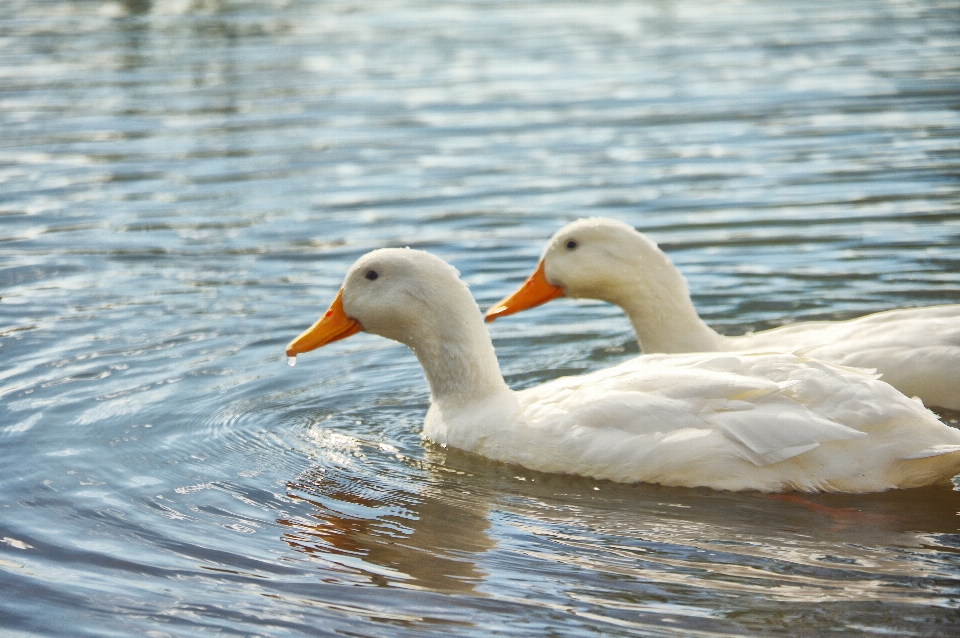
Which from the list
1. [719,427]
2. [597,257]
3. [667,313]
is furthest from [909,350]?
[597,257]

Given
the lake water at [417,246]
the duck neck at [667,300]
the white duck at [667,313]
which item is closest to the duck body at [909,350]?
the white duck at [667,313]

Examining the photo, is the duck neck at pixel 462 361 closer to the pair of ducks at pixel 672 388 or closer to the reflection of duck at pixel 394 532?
the pair of ducks at pixel 672 388

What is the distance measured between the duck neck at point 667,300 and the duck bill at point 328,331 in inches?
64.7

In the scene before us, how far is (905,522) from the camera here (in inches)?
232

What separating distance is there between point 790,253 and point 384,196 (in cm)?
407

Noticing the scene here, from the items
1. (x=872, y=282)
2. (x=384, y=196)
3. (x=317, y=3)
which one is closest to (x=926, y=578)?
(x=872, y=282)

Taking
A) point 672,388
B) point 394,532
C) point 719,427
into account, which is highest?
point 672,388

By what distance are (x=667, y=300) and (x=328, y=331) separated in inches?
79.3

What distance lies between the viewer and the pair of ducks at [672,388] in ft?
19.8

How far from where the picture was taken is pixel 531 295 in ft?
27.6

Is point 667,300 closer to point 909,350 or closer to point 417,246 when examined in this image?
point 909,350

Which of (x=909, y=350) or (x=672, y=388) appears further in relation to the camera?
(x=909, y=350)

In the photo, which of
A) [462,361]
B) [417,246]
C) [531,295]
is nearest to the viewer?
[462,361]

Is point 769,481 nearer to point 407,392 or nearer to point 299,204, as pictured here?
point 407,392
